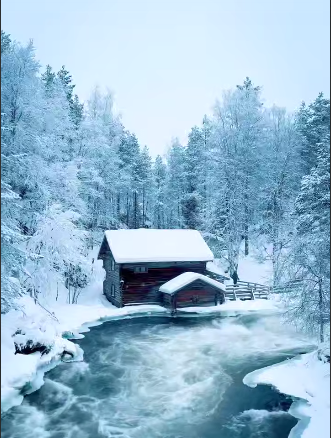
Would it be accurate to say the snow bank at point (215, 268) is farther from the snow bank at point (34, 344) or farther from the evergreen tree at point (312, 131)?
the snow bank at point (34, 344)

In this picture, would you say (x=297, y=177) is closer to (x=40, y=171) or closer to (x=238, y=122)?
(x=238, y=122)

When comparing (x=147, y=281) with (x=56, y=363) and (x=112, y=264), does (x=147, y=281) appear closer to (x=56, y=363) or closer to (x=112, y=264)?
(x=112, y=264)

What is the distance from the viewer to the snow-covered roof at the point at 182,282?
99.0ft

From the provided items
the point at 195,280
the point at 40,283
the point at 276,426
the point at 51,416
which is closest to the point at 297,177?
the point at 195,280

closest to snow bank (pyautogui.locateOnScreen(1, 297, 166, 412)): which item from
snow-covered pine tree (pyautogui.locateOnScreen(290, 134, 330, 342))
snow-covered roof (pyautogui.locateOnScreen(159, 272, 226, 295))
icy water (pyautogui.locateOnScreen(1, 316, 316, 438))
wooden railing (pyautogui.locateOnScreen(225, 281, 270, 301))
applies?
icy water (pyautogui.locateOnScreen(1, 316, 316, 438))

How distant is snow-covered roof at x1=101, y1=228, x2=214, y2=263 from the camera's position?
103ft

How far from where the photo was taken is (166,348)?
71.1 ft

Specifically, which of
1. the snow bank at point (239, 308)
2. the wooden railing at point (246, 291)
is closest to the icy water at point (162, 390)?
the snow bank at point (239, 308)

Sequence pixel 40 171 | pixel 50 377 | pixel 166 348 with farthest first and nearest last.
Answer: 1. pixel 40 171
2. pixel 166 348
3. pixel 50 377

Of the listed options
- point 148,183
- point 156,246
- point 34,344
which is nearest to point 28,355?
point 34,344

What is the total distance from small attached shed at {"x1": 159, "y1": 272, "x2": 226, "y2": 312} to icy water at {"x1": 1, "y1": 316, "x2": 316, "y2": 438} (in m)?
5.20

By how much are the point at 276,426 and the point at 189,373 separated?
222 inches

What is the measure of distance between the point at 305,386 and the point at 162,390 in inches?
231

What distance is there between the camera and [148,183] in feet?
182
